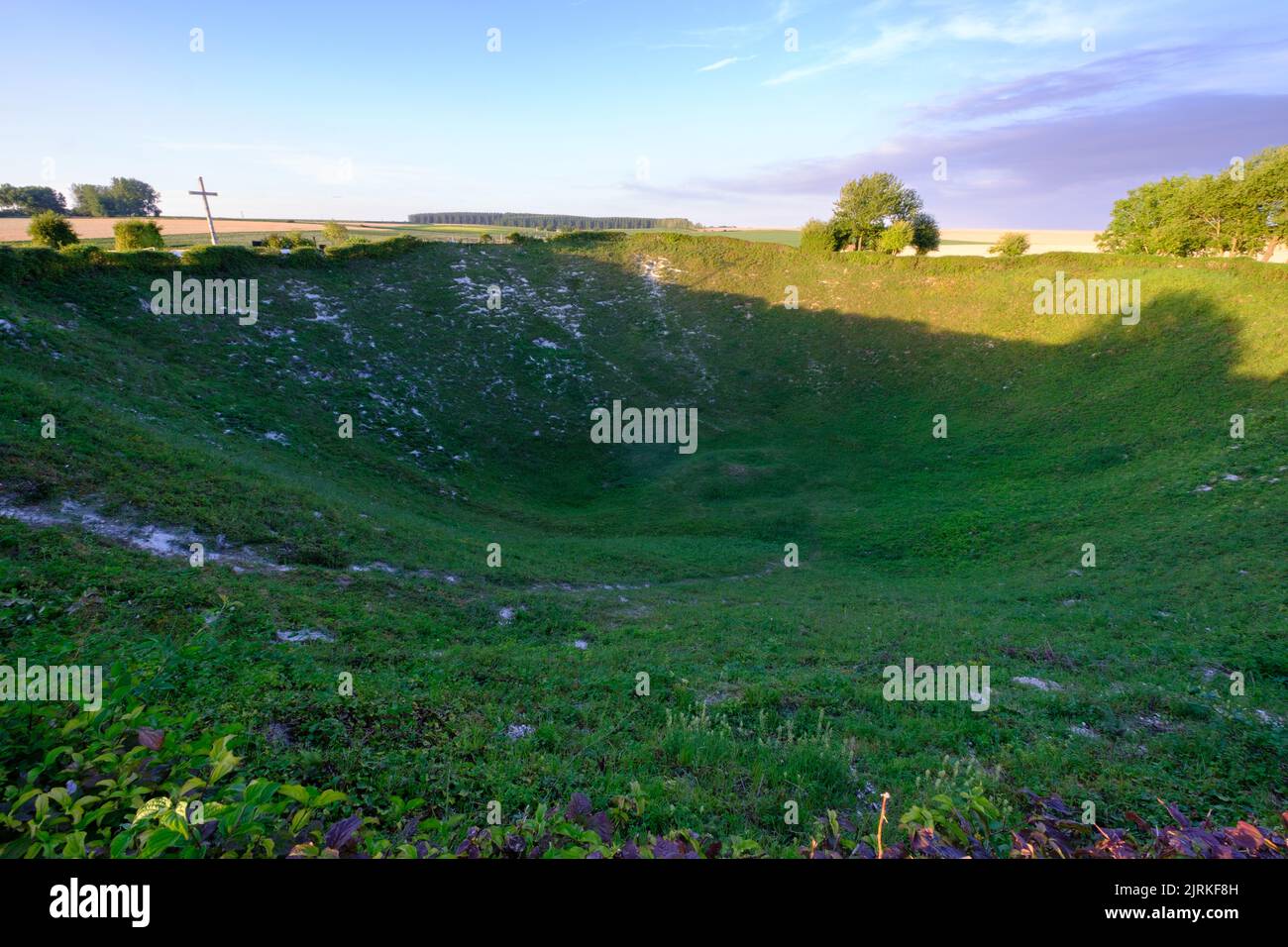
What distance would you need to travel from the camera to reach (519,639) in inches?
477

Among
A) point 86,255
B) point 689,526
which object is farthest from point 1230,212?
point 86,255

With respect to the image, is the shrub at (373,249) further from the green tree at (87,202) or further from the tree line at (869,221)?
the green tree at (87,202)

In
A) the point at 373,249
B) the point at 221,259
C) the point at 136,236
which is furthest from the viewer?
the point at 373,249

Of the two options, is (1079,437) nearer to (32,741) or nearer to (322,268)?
(32,741)

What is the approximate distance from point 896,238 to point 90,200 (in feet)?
434

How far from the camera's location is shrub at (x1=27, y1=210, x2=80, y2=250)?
34.4 m

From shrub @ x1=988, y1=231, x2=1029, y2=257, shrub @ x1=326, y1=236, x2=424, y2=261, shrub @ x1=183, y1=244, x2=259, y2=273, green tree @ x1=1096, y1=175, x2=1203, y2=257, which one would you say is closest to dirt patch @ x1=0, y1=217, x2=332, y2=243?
shrub @ x1=183, y1=244, x2=259, y2=273

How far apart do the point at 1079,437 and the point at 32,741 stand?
129 ft

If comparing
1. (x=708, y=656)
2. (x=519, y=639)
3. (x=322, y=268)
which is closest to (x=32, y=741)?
(x=519, y=639)

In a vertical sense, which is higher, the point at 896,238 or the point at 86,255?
the point at 896,238

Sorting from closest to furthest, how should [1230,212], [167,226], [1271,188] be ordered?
1. [1271,188]
2. [1230,212]
3. [167,226]

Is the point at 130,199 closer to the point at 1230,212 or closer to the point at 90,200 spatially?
the point at 90,200

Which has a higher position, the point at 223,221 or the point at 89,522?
the point at 223,221

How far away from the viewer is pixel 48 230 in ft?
114
